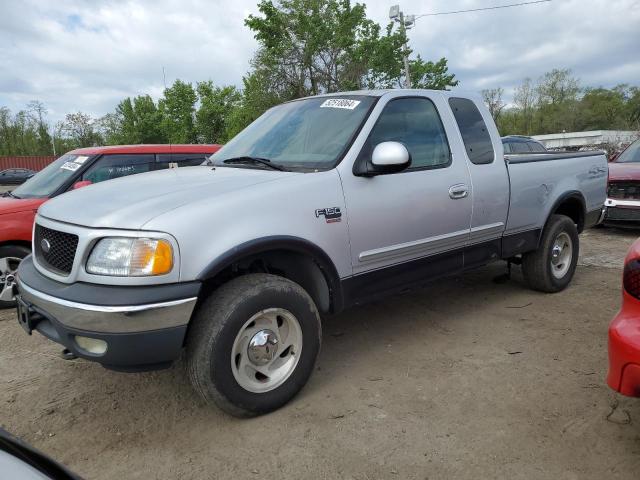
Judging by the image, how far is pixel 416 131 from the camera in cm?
372

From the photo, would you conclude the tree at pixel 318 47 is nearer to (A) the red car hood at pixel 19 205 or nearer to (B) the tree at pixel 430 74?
(B) the tree at pixel 430 74

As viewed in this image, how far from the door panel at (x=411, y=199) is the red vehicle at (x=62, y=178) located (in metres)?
3.48

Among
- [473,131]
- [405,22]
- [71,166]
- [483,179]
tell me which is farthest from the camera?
[405,22]

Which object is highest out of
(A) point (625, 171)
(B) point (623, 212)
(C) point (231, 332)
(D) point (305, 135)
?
(D) point (305, 135)

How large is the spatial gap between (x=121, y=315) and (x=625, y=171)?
844cm

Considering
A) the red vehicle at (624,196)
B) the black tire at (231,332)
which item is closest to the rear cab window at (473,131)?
the black tire at (231,332)

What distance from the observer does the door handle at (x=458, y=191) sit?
369 centimetres

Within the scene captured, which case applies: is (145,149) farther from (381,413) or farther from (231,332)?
(381,413)

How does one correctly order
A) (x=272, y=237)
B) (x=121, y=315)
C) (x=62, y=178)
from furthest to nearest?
(x=62, y=178), (x=272, y=237), (x=121, y=315)

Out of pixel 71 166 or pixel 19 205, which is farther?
pixel 71 166

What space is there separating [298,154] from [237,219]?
0.95 metres

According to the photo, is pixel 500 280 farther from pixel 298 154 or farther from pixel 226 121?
pixel 226 121

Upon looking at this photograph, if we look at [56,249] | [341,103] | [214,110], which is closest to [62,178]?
[56,249]

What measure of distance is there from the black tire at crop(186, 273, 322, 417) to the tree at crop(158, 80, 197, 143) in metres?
39.9
